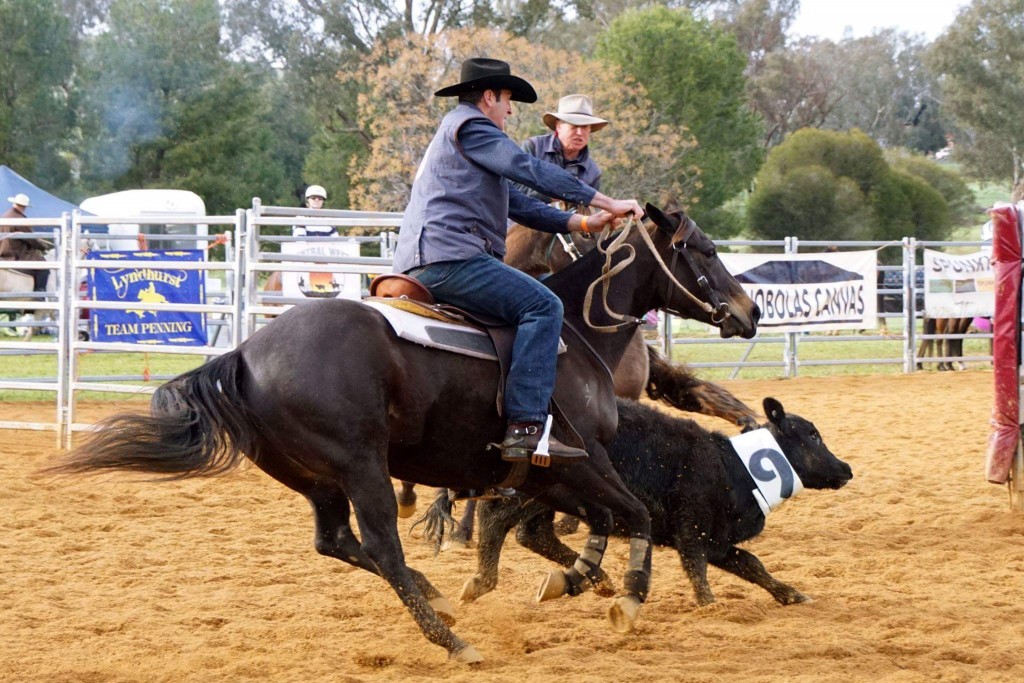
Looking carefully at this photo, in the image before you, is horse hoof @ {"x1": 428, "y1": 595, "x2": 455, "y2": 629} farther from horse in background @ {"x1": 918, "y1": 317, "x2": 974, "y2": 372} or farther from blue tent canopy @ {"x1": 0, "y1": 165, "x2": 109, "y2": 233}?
blue tent canopy @ {"x1": 0, "y1": 165, "x2": 109, "y2": 233}

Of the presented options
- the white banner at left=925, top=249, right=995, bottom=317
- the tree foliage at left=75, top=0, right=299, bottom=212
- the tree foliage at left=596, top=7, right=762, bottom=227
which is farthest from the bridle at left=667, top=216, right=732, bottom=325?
the tree foliage at left=75, top=0, right=299, bottom=212

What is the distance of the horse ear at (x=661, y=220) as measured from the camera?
510 centimetres

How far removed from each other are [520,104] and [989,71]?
24.8 metres

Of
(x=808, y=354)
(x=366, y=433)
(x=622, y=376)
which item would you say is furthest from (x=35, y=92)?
(x=366, y=433)

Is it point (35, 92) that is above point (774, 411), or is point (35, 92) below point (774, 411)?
above

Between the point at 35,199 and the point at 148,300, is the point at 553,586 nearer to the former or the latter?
the point at 148,300

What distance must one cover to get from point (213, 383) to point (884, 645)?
2849 mm

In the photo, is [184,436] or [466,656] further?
[466,656]

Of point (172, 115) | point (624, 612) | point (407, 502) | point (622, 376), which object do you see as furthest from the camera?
point (172, 115)

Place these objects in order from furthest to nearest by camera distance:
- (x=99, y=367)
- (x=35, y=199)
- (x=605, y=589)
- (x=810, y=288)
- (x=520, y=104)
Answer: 1. (x=520, y=104)
2. (x=35, y=199)
3. (x=99, y=367)
4. (x=810, y=288)
5. (x=605, y=589)

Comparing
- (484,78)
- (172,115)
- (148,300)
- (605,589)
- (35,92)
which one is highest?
(35,92)

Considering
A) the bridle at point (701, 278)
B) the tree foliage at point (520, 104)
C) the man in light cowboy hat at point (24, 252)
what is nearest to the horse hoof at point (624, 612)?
the bridle at point (701, 278)

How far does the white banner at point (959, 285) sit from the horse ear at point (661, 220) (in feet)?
39.3

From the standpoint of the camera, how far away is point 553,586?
4973 mm
